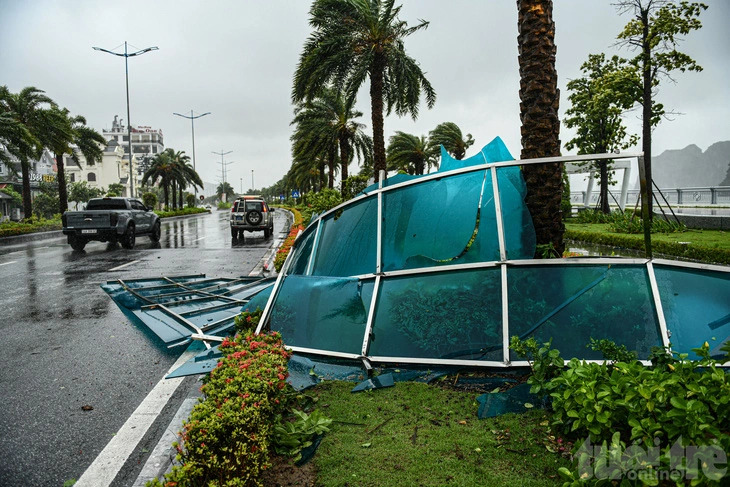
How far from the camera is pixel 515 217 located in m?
4.61

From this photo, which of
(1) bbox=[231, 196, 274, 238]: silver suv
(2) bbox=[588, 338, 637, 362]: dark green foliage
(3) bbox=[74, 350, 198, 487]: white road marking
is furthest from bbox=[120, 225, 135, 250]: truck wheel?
(2) bbox=[588, 338, 637, 362]: dark green foliage

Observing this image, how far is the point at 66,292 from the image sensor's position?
9625 mm

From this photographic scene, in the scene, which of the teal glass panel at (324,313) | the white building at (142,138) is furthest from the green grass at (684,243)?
the white building at (142,138)

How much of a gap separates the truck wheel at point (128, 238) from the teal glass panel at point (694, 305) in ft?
59.9

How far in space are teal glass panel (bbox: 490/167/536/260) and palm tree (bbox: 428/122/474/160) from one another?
114 ft

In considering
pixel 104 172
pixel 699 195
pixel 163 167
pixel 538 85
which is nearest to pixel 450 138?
pixel 699 195

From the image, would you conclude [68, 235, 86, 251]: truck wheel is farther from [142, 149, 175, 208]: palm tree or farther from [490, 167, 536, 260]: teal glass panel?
[142, 149, 175, 208]: palm tree

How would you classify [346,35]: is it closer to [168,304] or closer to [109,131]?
[168,304]

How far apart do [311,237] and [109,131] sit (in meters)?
174

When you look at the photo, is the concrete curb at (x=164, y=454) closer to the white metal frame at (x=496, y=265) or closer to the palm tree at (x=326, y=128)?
the white metal frame at (x=496, y=265)

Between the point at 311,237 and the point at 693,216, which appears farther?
the point at 693,216

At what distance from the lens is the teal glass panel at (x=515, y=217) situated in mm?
4508

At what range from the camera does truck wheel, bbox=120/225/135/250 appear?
18352 mm

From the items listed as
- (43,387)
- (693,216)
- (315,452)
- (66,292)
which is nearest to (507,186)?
(315,452)
